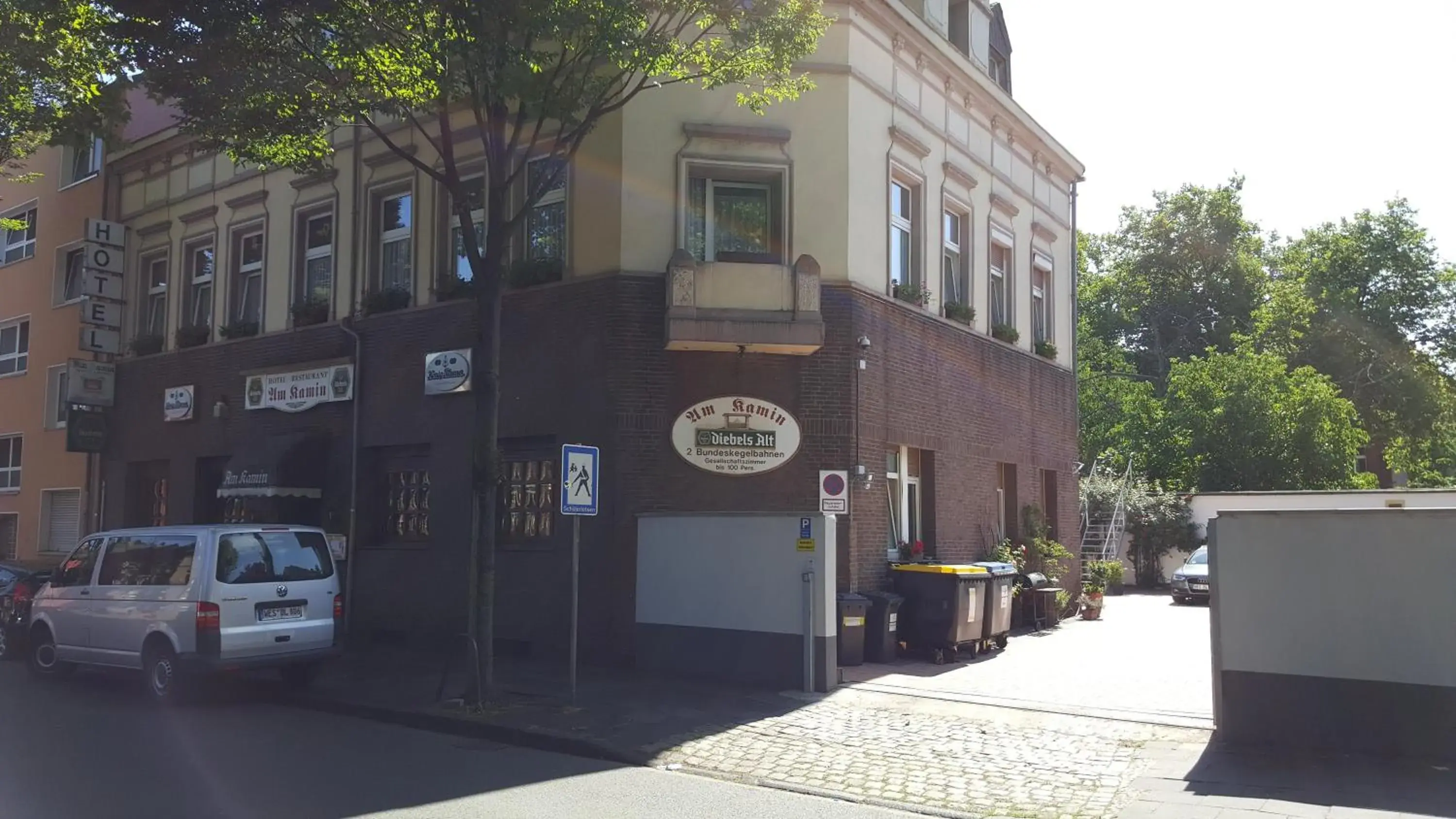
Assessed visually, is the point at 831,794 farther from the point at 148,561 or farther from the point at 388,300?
the point at 388,300

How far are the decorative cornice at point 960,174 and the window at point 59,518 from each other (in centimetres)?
1859

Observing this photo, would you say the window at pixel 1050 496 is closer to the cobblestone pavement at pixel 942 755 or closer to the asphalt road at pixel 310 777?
the cobblestone pavement at pixel 942 755

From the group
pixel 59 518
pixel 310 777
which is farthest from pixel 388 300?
pixel 59 518

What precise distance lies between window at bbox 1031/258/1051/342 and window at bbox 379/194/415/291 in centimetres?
1123

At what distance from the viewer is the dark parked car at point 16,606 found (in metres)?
15.6

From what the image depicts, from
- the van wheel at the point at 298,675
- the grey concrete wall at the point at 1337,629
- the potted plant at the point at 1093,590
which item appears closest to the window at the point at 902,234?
the potted plant at the point at 1093,590

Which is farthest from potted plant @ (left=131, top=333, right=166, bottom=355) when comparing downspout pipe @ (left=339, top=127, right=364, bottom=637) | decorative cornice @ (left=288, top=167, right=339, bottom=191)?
downspout pipe @ (left=339, top=127, right=364, bottom=637)

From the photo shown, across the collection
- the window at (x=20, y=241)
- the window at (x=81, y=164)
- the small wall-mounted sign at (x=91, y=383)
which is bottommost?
the small wall-mounted sign at (x=91, y=383)

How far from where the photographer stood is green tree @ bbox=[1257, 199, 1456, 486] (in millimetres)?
46125

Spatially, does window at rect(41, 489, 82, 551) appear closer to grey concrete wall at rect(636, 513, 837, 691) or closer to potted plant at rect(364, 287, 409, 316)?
potted plant at rect(364, 287, 409, 316)

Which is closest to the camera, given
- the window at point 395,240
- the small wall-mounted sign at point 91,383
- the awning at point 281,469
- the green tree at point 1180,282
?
the awning at point 281,469

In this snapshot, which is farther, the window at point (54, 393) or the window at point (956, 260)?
the window at point (54, 393)

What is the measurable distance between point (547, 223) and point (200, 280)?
9.20m

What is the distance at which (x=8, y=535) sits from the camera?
25844mm
